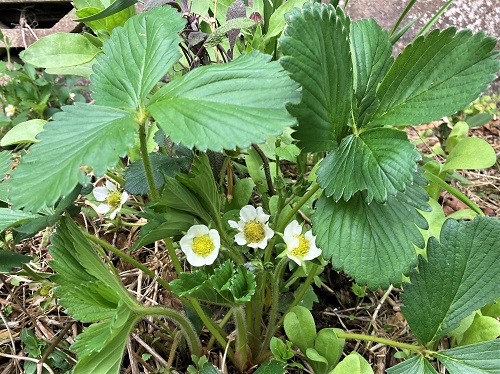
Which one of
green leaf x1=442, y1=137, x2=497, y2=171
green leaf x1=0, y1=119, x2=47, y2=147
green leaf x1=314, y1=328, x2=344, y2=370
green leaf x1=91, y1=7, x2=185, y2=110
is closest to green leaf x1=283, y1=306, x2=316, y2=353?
green leaf x1=314, y1=328, x2=344, y2=370

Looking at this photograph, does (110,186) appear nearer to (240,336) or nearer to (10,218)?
(10,218)

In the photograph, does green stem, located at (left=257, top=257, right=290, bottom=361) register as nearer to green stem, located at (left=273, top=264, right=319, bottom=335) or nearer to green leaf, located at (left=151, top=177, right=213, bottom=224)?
green stem, located at (left=273, top=264, right=319, bottom=335)

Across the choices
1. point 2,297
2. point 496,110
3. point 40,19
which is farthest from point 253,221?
point 40,19

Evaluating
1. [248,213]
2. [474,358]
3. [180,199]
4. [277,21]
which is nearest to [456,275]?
[474,358]

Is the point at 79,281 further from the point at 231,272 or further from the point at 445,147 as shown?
the point at 445,147

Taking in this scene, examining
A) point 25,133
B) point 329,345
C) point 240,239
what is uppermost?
point 240,239
